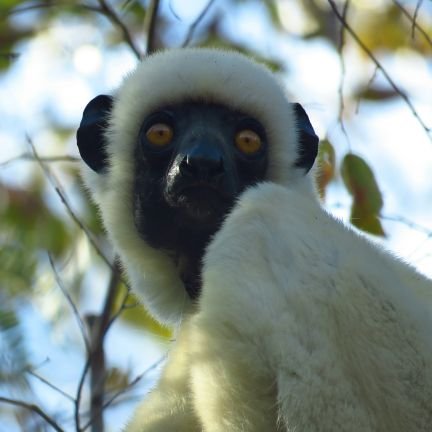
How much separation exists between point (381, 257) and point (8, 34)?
628 centimetres

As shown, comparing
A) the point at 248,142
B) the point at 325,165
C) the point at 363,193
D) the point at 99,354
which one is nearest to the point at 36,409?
the point at 99,354

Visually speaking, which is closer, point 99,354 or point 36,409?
point 36,409

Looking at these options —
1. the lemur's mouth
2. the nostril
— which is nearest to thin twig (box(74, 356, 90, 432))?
the lemur's mouth

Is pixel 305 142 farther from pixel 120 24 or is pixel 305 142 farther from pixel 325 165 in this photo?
pixel 120 24

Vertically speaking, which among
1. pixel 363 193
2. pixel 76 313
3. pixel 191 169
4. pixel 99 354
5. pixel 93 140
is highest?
pixel 191 169

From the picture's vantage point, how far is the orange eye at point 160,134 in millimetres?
5605

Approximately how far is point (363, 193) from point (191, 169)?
1.54 metres

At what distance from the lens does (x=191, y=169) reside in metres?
5.07

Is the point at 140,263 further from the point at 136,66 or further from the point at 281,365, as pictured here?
the point at 281,365

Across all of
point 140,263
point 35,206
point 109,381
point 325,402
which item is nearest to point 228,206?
point 140,263

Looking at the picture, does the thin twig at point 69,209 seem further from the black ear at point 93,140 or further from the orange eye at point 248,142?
the orange eye at point 248,142

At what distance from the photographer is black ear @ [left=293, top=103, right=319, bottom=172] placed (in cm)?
596

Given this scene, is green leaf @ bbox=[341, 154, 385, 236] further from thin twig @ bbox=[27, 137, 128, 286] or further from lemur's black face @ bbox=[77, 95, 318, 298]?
thin twig @ bbox=[27, 137, 128, 286]

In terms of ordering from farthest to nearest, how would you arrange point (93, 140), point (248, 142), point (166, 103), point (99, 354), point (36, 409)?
point (93, 140) → point (99, 354) → point (166, 103) → point (248, 142) → point (36, 409)
